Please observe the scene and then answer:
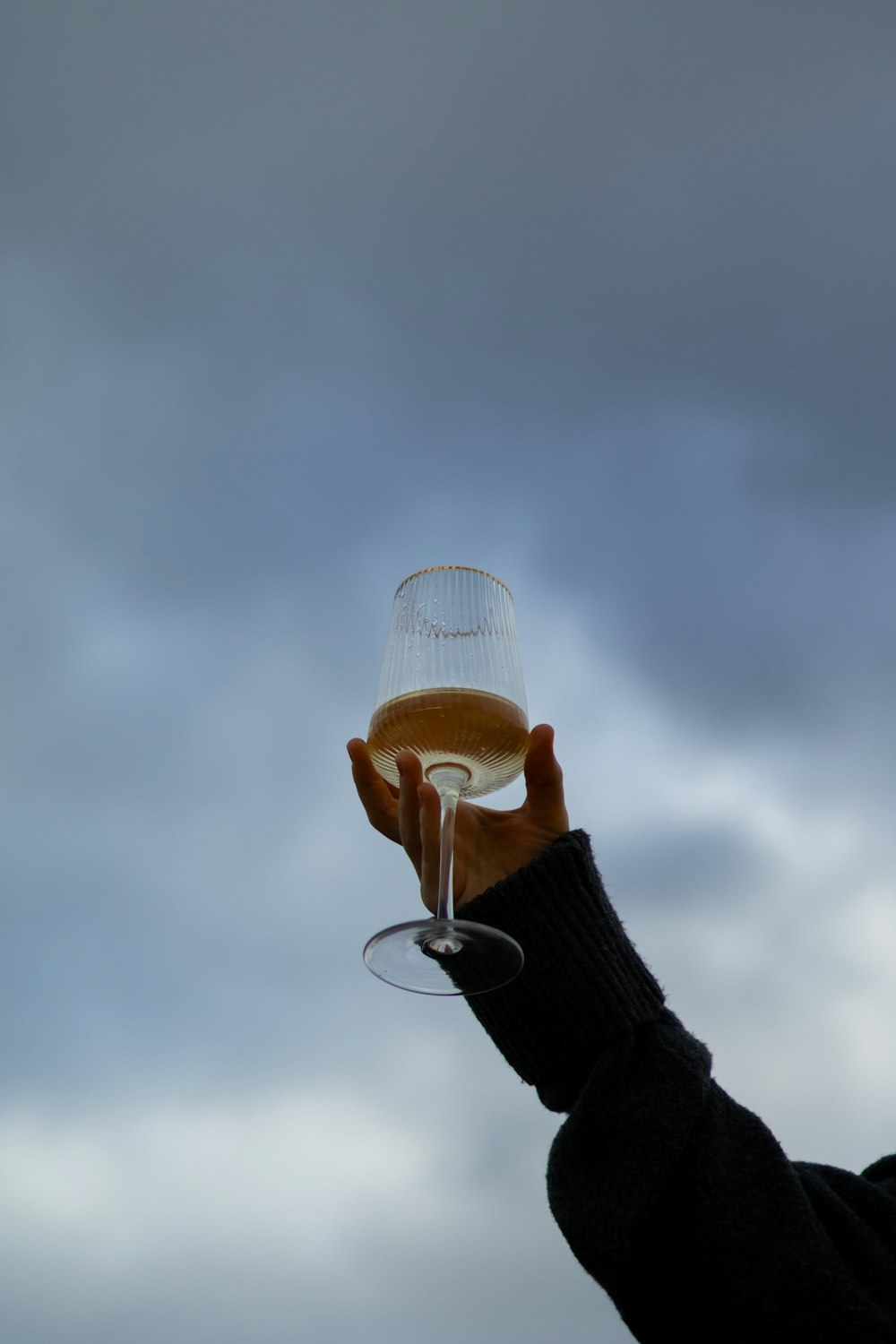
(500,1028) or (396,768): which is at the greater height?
(396,768)

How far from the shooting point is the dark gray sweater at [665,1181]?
2.13 meters

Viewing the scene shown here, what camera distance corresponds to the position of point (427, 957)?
8.65ft

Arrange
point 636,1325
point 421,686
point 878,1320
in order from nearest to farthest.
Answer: point 878,1320 < point 636,1325 < point 421,686

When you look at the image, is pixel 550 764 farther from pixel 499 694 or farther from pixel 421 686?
pixel 421 686

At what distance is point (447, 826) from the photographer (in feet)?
8.84

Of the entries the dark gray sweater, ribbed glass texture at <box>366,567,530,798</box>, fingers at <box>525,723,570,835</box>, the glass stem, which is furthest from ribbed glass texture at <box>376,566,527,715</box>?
the dark gray sweater

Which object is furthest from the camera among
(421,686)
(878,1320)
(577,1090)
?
(421,686)

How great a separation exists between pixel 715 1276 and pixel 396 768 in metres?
1.52

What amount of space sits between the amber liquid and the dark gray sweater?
0.48 metres

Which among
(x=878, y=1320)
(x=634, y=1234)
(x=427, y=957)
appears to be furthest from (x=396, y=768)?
(x=878, y=1320)

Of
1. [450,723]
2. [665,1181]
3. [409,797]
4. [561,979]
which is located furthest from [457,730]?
[665,1181]

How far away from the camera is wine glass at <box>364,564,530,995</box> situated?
255cm

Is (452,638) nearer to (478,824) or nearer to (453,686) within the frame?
(453,686)

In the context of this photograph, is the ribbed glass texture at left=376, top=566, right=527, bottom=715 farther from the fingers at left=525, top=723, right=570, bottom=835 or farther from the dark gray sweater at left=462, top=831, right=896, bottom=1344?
the dark gray sweater at left=462, top=831, right=896, bottom=1344
